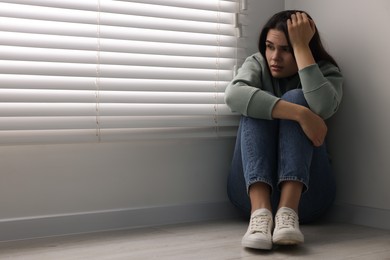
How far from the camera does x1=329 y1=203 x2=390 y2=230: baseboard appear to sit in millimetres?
1711

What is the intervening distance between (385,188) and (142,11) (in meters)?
1.02

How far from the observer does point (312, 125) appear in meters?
1.55

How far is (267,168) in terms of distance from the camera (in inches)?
61.3

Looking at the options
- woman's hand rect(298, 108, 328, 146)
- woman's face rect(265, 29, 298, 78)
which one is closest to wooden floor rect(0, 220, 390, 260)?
woman's hand rect(298, 108, 328, 146)

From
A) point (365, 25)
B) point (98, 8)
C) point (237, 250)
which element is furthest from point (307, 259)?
point (98, 8)

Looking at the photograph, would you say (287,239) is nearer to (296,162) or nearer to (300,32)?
(296,162)

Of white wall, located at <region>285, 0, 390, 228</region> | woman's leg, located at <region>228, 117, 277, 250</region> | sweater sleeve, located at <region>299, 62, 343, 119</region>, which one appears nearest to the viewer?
woman's leg, located at <region>228, 117, 277, 250</region>

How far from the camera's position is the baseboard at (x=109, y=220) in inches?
61.3

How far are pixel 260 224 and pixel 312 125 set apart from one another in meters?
0.35

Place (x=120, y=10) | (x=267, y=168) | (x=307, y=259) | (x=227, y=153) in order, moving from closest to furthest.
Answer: (x=307, y=259) < (x=267, y=168) < (x=120, y=10) < (x=227, y=153)

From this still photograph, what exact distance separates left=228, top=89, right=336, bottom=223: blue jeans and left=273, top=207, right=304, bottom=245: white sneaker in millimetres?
113

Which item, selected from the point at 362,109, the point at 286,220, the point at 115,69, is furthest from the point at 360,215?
the point at 115,69

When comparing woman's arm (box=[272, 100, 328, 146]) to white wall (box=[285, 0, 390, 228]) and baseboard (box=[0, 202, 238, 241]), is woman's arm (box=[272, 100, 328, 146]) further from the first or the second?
baseboard (box=[0, 202, 238, 241])

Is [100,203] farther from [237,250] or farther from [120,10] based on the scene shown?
[120,10]
